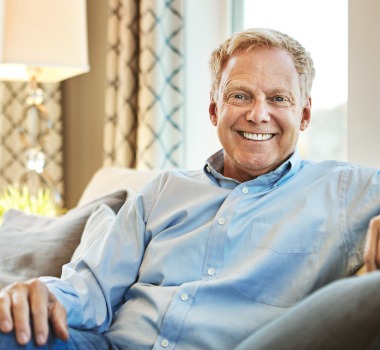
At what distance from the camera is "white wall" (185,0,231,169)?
11.3 feet

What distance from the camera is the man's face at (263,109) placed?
1.71 metres

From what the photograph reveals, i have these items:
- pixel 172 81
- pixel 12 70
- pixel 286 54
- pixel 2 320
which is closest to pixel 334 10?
pixel 172 81

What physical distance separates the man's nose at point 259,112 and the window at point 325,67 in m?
1.10

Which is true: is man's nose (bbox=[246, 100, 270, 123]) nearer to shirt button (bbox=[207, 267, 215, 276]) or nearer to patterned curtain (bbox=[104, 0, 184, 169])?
shirt button (bbox=[207, 267, 215, 276])

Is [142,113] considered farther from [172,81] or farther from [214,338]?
[214,338]

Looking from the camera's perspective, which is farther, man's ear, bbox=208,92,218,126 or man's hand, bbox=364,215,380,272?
man's ear, bbox=208,92,218,126

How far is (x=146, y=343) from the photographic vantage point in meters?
1.54

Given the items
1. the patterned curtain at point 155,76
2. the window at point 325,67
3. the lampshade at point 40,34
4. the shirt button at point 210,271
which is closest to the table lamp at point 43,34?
the lampshade at point 40,34

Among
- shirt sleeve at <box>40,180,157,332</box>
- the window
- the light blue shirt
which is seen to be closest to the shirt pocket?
the light blue shirt

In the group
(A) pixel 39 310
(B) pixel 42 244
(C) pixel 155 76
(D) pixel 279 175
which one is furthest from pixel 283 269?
(C) pixel 155 76

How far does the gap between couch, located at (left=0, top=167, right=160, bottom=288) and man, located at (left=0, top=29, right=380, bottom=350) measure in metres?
0.38

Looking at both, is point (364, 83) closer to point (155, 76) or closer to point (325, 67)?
point (325, 67)

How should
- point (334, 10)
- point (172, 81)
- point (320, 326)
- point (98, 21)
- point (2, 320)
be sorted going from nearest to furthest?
point (320, 326)
point (2, 320)
point (334, 10)
point (172, 81)
point (98, 21)

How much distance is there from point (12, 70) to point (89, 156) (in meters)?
1.02
